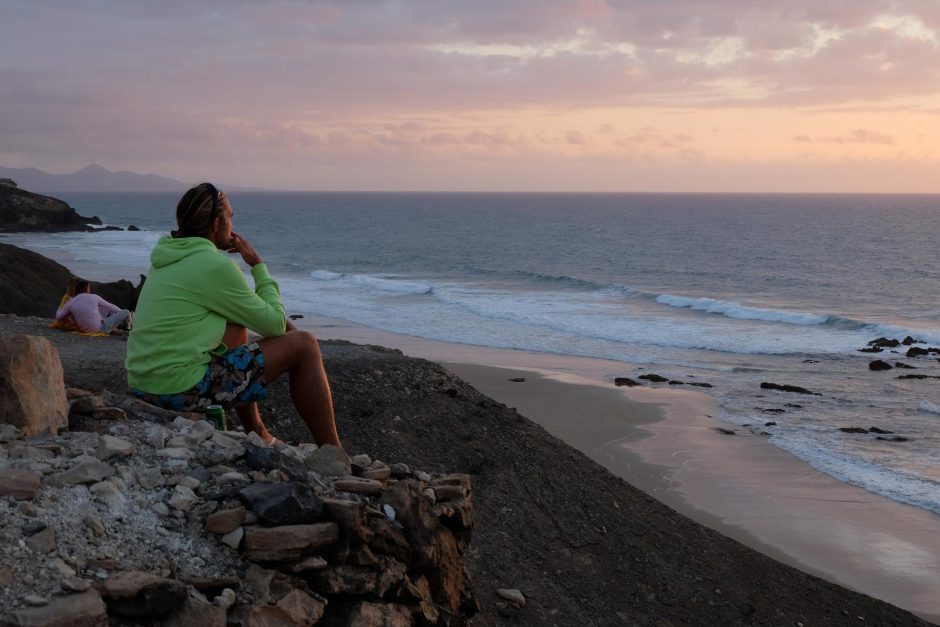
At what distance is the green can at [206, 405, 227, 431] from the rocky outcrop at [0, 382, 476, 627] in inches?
10.2

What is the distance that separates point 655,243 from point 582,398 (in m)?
60.8

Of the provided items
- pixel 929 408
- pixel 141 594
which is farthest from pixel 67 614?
pixel 929 408

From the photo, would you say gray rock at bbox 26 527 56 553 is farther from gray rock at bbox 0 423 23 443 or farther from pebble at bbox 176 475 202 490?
gray rock at bbox 0 423 23 443

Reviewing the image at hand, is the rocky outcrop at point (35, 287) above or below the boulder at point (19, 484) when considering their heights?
below

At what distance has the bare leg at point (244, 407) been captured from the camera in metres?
5.40

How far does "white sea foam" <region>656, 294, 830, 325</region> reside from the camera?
112 ft

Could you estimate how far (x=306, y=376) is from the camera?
550 cm

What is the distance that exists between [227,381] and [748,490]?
9198 mm

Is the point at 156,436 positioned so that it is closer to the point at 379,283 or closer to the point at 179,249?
the point at 179,249

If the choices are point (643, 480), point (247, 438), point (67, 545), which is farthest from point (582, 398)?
point (67, 545)

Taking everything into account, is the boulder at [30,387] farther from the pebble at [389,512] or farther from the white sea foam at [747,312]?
the white sea foam at [747,312]

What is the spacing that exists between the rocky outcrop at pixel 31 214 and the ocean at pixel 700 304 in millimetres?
3413

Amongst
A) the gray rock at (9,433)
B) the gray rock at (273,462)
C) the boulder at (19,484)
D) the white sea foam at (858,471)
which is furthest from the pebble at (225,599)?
the white sea foam at (858,471)

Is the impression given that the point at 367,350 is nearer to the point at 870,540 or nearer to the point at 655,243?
the point at 870,540
